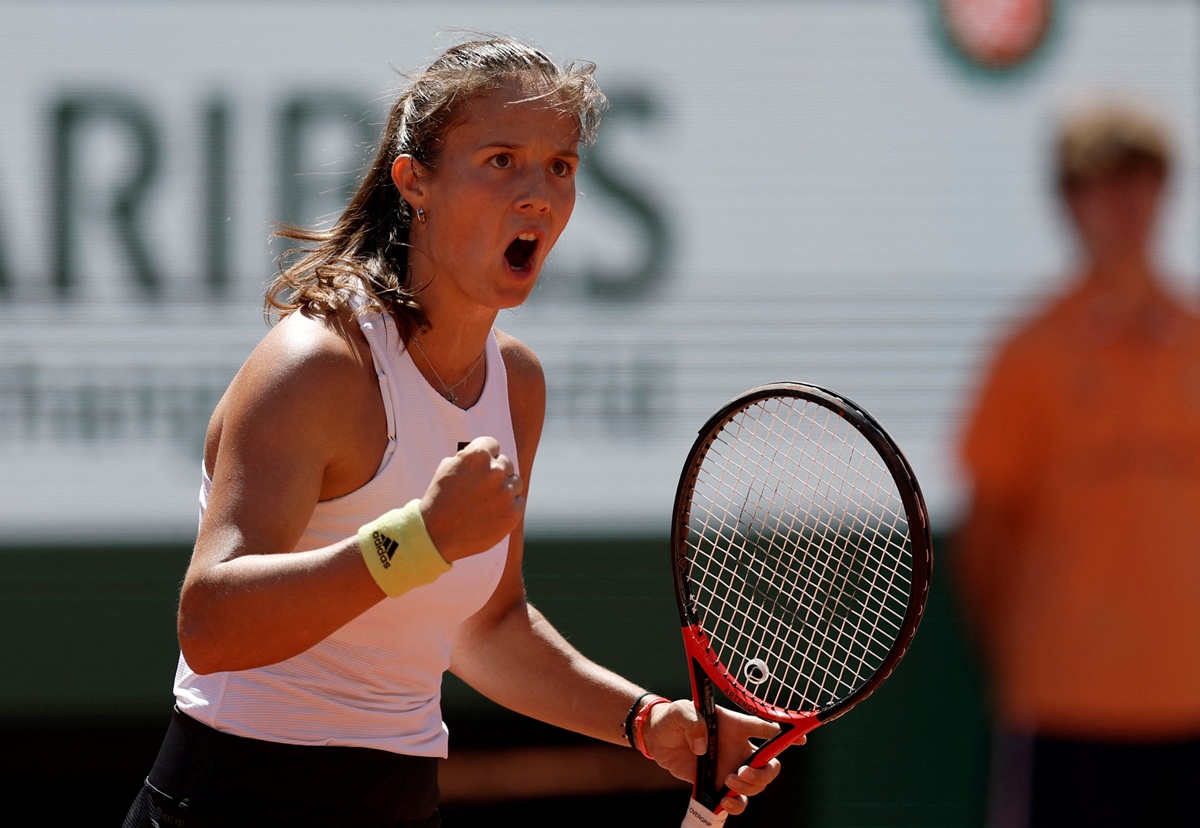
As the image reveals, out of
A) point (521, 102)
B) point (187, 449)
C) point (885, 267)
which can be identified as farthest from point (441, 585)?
point (885, 267)

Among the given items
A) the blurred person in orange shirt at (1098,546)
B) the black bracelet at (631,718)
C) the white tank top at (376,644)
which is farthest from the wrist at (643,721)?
the blurred person in orange shirt at (1098,546)

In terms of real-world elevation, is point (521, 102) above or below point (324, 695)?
above

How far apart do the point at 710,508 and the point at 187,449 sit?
4.69 ft

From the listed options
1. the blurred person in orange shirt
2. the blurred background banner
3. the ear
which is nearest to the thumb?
the ear

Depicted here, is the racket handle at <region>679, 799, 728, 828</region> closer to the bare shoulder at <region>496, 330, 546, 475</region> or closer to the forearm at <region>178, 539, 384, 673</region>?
the bare shoulder at <region>496, 330, 546, 475</region>

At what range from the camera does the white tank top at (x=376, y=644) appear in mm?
1815

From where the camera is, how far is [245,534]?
1.63 metres

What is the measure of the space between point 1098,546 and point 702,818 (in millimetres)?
1063

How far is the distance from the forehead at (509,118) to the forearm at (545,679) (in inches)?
27.3

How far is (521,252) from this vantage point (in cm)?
194

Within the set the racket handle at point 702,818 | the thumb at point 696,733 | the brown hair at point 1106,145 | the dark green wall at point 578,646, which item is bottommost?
the dark green wall at point 578,646

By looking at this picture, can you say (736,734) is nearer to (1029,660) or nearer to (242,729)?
(242,729)

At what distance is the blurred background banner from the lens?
4.14m

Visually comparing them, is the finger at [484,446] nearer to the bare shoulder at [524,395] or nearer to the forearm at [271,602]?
the forearm at [271,602]
